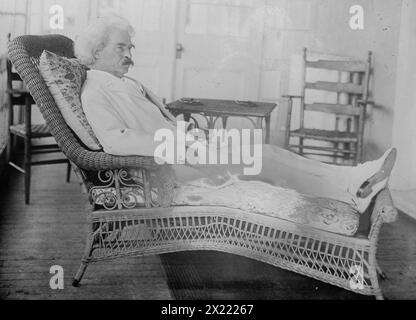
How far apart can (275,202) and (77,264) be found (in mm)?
962

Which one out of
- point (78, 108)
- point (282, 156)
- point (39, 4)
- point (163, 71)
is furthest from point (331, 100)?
point (78, 108)

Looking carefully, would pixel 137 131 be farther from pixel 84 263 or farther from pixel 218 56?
pixel 218 56

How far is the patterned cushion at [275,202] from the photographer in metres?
2.04

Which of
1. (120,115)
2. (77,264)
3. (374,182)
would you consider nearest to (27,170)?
(77,264)

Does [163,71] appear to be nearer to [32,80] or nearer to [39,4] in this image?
[39,4]

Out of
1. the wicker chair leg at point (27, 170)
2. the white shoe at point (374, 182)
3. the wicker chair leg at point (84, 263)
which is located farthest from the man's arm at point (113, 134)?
the wicker chair leg at point (27, 170)

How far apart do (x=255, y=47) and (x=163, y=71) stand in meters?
0.79

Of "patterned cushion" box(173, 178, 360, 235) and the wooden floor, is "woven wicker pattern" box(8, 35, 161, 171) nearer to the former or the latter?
"patterned cushion" box(173, 178, 360, 235)

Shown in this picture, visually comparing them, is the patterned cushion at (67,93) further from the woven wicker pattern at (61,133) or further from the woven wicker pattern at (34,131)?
the woven wicker pattern at (34,131)

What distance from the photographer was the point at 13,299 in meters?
2.02

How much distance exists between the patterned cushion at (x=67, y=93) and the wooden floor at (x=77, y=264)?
1.94ft
